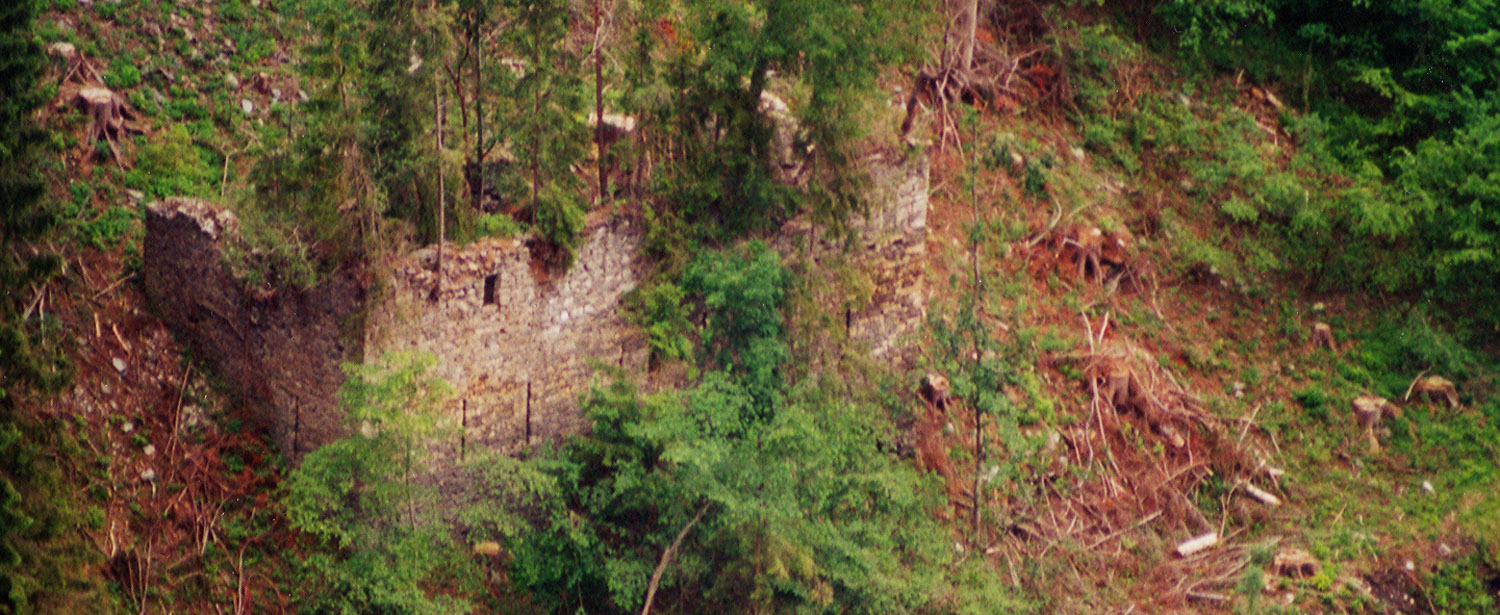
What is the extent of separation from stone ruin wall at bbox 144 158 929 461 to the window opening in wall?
0.04 ft

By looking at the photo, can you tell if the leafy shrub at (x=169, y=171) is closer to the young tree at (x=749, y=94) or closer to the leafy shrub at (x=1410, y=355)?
the young tree at (x=749, y=94)

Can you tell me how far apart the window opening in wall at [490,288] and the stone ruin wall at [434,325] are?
0.5 inches

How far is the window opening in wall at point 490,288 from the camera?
48.3 ft

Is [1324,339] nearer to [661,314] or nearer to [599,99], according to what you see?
[661,314]

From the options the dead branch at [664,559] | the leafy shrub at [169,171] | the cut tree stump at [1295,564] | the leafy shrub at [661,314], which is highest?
the leafy shrub at [169,171]

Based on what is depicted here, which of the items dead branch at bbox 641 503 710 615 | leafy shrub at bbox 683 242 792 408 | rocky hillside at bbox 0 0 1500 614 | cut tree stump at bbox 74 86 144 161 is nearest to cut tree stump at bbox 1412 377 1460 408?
rocky hillside at bbox 0 0 1500 614

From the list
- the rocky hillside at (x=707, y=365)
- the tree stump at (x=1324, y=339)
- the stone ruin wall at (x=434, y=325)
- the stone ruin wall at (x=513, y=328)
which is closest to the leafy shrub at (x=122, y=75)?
the rocky hillside at (x=707, y=365)

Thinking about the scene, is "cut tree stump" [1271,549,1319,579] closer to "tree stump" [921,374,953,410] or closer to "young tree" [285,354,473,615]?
"tree stump" [921,374,953,410]

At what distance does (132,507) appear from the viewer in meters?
14.3

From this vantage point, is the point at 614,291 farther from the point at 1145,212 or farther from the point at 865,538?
the point at 1145,212

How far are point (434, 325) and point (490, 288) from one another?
60 centimetres

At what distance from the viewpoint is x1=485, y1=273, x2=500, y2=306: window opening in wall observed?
48.3 feet

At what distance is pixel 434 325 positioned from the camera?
47.4 feet

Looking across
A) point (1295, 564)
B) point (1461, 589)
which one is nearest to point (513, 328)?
point (1295, 564)
